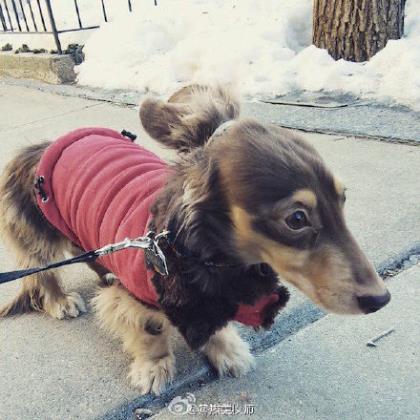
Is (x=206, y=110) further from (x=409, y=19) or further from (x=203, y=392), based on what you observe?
(x=409, y=19)

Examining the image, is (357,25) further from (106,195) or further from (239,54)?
(106,195)

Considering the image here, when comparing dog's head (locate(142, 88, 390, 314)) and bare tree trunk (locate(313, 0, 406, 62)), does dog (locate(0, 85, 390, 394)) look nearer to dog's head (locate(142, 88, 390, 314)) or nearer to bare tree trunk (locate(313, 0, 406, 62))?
dog's head (locate(142, 88, 390, 314))

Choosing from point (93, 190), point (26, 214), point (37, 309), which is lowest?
point (37, 309)

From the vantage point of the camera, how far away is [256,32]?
6.43 m

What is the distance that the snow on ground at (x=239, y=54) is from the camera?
518 centimetres

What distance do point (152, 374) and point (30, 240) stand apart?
97 cm

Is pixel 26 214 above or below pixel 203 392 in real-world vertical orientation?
above

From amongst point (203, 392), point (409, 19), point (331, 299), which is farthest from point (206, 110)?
point (409, 19)

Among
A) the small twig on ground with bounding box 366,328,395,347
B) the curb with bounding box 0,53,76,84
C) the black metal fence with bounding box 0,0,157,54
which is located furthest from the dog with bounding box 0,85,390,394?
the black metal fence with bounding box 0,0,157,54

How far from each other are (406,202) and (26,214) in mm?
2073

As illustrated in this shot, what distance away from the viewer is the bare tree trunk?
5281 millimetres

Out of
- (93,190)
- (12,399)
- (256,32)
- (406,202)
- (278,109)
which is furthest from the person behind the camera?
(256,32)

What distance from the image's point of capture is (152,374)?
220 centimetres

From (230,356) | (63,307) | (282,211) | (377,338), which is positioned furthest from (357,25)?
(282,211)
